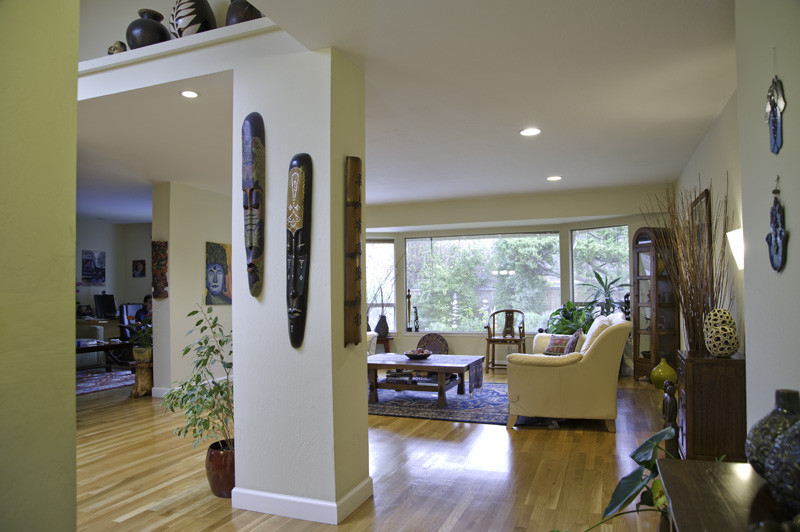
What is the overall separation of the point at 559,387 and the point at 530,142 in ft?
6.89

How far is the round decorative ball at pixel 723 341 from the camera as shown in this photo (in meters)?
3.00

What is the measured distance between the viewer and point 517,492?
313cm

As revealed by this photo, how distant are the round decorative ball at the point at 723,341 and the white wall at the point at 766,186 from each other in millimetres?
899

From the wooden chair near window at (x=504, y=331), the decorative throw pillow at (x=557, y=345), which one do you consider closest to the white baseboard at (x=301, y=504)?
the decorative throw pillow at (x=557, y=345)

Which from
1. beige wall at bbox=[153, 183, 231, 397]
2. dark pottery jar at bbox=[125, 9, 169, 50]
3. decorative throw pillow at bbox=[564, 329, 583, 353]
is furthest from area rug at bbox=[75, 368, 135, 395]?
decorative throw pillow at bbox=[564, 329, 583, 353]

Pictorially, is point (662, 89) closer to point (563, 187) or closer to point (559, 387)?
point (559, 387)

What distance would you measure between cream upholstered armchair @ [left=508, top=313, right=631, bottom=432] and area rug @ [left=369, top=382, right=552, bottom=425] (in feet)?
1.00

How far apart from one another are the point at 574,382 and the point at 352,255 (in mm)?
2480

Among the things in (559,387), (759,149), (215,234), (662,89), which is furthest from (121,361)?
(759,149)

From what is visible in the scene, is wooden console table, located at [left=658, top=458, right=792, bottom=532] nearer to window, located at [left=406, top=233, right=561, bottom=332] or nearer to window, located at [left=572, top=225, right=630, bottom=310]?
window, located at [left=572, top=225, right=630, bottom=310]

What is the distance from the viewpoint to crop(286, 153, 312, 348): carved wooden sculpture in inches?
109

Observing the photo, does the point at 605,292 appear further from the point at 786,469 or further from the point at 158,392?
the point at 786,469

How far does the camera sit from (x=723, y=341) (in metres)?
3.00

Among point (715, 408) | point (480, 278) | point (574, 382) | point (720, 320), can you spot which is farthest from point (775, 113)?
point (480, 278)
